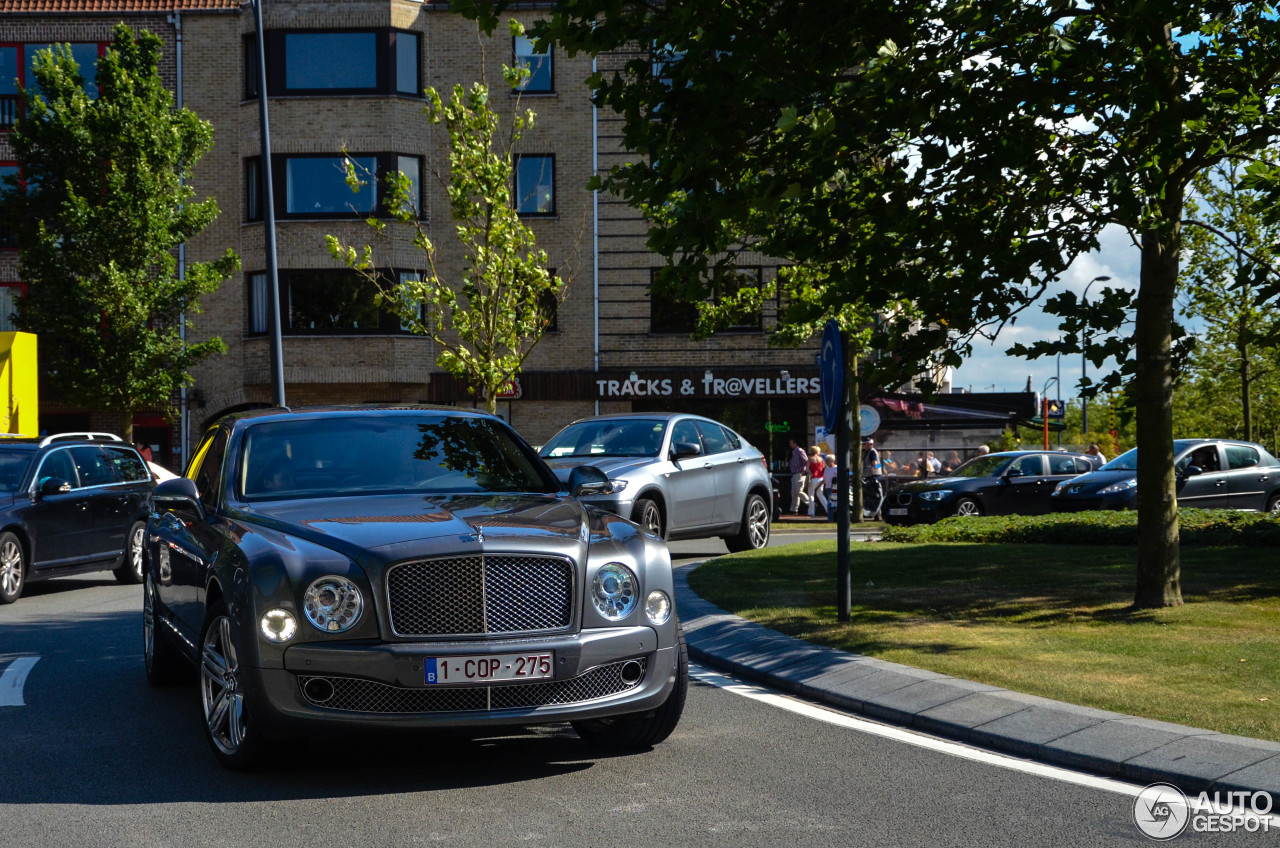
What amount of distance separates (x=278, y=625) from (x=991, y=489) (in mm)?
22042

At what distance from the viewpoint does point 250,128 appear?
3422 cm

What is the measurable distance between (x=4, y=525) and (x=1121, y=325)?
1063 centimetres

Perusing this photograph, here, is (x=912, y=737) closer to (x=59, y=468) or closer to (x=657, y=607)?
(x=657, y=607)

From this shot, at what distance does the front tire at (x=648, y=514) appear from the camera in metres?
14.6

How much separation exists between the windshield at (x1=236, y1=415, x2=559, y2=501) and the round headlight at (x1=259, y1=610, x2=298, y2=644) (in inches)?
45.6

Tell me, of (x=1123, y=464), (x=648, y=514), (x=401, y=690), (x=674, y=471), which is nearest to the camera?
(x=401, y=690)

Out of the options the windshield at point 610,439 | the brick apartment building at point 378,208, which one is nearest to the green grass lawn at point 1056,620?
the windshield at point 610,439

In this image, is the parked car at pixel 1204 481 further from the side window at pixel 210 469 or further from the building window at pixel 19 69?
the building window at pixel 19 69

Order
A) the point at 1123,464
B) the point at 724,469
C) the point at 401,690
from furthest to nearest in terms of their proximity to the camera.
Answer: the point at 1123,464
the point at 724,469
the point at 401,690

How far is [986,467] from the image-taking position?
2678cm

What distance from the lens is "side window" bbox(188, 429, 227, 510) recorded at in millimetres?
7009

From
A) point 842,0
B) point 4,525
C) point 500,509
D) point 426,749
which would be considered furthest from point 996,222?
point 4,525

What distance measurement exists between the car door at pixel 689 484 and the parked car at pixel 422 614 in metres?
8.68

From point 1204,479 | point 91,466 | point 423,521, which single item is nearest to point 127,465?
point 91,466
